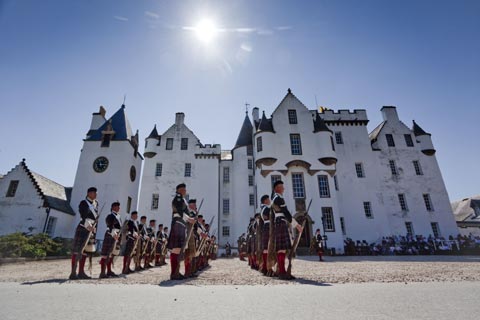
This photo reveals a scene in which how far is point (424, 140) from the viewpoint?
91.4 ft

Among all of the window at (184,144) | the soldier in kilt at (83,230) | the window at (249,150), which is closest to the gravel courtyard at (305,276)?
the soldier in kilt at (83,230)

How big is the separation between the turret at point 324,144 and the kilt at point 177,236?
18.7 metres

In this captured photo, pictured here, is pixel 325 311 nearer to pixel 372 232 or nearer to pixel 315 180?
pixel 315 180

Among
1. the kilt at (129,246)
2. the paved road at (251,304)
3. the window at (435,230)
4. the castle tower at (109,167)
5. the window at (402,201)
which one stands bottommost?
the paved road at (251,304)

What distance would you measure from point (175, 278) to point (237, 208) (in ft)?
74.1

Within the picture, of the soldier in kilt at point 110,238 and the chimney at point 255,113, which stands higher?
the chimney at point 255,113

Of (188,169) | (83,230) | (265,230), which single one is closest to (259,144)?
(188,169)

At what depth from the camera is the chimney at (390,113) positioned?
29.3 m

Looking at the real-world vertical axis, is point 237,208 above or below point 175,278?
above

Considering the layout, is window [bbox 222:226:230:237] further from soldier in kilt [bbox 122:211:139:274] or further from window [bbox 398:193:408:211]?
soldier in kilt [bbox 122:211:139:274]

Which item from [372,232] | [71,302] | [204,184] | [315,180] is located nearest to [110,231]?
[71,302]

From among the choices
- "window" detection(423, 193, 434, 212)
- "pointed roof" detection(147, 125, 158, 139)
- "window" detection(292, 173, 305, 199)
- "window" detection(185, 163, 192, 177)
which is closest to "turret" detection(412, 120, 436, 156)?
"window" detection(423, 193, 434, 212)

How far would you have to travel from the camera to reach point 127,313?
253 cm

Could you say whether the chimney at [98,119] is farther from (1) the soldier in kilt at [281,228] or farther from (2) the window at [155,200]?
(1) the soldier in kilt at [281,228]
